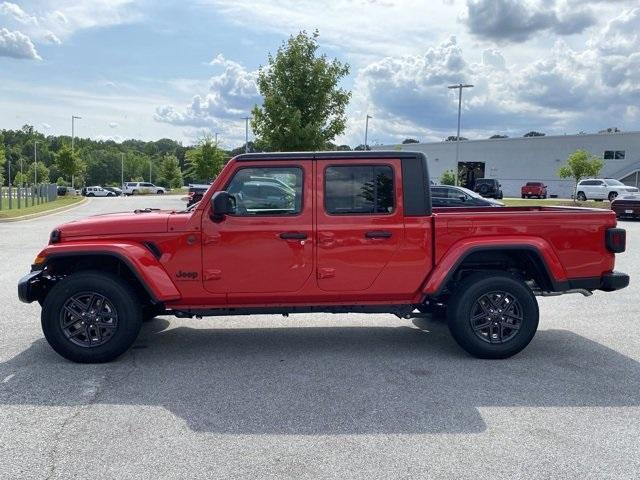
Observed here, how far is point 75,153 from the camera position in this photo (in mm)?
63156

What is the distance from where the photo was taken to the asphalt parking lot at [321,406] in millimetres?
3588

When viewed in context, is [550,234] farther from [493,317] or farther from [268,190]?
[268,190]

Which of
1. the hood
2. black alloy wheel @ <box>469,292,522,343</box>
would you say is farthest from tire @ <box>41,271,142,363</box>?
black alloy wheel @ <box>469,292,522,343</box>

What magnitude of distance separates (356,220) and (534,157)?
210 ft

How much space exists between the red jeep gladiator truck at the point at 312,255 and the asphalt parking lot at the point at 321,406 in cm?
45

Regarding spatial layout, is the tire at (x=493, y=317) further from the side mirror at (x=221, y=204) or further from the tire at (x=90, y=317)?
the tire at (x=90, y=317)

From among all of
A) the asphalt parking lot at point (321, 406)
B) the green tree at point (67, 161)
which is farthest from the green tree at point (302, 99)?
the green tree at point (67, 161)

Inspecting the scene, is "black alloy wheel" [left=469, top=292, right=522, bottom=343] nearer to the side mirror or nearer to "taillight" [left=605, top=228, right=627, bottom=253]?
"taillight" [left=605, top=228, right=627, bottom=253]

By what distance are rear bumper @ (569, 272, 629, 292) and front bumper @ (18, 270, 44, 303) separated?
5.02m

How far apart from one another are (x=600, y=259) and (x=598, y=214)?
17.1 inches

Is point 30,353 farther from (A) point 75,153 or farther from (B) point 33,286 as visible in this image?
(A) point 75,153

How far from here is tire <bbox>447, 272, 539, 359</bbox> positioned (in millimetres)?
5590

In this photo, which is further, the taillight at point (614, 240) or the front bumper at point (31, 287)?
the taillight at point (614, 240)

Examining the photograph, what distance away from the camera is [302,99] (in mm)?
24391
